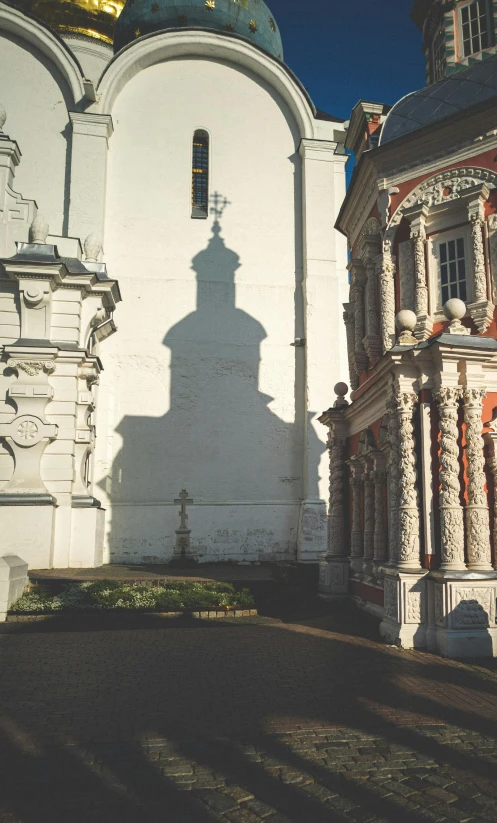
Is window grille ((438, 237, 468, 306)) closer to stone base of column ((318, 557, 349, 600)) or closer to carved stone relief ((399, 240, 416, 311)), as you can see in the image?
carved stone relief ((399, 240, 416, 311))

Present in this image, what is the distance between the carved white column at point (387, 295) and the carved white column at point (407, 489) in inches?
77.2

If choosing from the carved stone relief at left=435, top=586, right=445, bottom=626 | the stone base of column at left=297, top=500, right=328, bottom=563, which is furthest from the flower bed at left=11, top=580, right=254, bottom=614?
the stone base of column at left=297, top=500, right=328, bottom=563

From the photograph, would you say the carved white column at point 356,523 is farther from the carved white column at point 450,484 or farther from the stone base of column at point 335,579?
the carved white column at point 450,484

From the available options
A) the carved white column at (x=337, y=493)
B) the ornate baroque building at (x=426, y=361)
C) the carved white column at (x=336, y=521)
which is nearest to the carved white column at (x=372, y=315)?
the ornate baroque building at (x=426, y=361)

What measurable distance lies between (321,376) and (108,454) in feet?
20.5

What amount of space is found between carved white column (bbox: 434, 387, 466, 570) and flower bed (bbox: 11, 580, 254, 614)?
388 centimetres

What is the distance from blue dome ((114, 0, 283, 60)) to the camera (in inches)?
891

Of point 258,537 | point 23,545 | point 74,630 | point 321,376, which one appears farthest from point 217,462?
point 74,630

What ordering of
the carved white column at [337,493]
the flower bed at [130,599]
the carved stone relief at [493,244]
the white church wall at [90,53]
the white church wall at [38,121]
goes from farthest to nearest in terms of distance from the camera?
the white church wall at [90,53]
the white church wall at [38,121]
the carved white column at [337,493]
the flower bed at [130,599]
the carved stone relief at [493,244]

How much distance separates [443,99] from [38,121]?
13.6 metres

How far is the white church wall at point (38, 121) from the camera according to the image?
19.4 metres

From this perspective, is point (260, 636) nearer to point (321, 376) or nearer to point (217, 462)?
point (217, 462)

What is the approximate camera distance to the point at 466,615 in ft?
25.6

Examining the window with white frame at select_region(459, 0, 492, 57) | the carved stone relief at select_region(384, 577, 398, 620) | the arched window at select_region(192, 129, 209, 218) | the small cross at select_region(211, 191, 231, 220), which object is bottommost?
the carved stone relief at select_region(384, 577, 398, 620)
